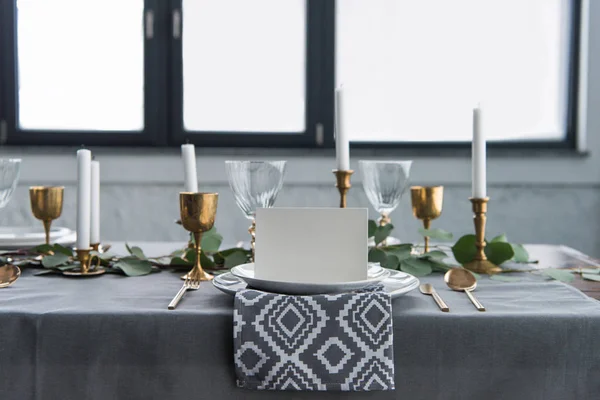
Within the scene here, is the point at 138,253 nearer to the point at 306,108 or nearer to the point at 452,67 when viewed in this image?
the point at 306,108

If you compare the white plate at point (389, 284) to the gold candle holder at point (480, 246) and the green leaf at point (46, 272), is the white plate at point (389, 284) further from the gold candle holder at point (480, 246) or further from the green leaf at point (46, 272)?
the green leaf at point (46, 272)

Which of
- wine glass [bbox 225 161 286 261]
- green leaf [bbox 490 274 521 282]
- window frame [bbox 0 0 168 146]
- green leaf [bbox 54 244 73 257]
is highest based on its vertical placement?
window frame [bbox 0 0 168 146]

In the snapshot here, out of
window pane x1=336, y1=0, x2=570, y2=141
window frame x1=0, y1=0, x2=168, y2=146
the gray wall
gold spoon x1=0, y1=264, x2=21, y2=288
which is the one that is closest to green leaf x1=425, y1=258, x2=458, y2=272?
gold spoon x1=0, y1=264, x2=21, y2=288

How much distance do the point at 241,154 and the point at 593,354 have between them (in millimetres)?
1769

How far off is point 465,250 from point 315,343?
0.50 metres

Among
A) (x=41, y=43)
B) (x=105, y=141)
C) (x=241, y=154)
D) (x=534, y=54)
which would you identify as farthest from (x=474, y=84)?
(x=41, y=43)

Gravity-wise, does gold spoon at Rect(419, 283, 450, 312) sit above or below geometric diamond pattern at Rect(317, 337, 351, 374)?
above

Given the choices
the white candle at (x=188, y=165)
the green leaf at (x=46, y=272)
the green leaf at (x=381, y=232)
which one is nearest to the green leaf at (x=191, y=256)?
the white candle at (x=188, y=165)

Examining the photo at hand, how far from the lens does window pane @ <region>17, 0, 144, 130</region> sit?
2408 millimetres

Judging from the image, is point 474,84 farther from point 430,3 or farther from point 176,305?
point 176,305

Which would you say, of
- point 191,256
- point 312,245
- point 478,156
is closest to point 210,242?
point 191,256

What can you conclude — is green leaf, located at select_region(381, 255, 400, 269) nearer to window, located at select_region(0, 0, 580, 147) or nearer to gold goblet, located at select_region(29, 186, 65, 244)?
gold goblet, located at select_region(29, 186, 65, 244)

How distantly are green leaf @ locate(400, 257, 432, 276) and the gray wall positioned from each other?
1.29m

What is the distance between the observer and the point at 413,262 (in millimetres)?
1058
